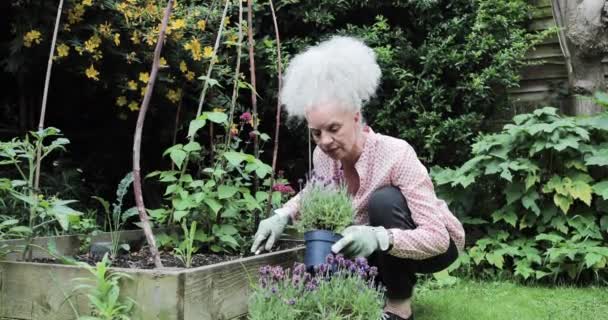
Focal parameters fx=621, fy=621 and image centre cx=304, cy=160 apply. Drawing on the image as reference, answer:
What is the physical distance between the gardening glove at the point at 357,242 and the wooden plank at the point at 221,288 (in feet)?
1.13

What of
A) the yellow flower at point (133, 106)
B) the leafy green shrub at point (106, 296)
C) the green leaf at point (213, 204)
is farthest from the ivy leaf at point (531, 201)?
the leafy green shrub at point (106, 296)

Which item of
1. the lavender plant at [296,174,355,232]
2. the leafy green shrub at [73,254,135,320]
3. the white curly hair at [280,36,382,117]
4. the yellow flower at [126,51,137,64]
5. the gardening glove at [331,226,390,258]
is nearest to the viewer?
the leafy green shrub at [73,254,135,320]

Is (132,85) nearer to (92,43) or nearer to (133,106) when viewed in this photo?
(133,106)

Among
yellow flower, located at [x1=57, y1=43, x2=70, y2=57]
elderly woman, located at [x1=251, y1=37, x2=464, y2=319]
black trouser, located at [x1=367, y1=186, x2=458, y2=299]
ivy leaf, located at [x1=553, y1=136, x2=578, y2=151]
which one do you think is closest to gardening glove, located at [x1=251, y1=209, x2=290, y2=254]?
elderly woman, located at [x1=251, y1=37, x2=464, y2=319]

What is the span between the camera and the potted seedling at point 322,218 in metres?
1.78

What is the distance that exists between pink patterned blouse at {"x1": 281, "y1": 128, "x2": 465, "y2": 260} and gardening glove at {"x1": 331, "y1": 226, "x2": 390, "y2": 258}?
0.12 m

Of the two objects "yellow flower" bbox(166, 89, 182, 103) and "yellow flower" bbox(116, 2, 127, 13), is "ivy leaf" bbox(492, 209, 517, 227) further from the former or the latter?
"yellow flower" bbox(116, 2, 127, 13)

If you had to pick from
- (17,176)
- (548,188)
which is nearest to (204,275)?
(17,176)

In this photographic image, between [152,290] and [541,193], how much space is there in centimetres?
243

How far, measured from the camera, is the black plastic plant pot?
1.76 m

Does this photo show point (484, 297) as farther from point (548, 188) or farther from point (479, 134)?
point (479, 134)

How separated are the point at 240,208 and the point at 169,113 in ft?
4.28

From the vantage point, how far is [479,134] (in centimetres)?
375

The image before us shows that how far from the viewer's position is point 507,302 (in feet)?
9.31
